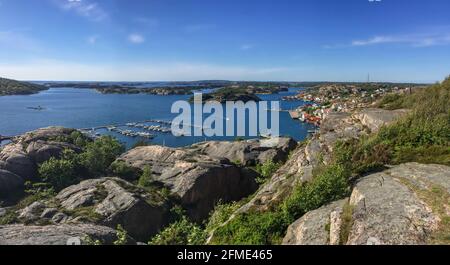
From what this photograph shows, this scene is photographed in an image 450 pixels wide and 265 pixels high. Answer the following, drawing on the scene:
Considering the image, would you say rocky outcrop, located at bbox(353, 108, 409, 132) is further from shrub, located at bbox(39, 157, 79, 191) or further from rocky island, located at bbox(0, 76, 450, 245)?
shrub, located at bbox(39, 157, 79, 191)

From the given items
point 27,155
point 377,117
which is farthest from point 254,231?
point 27,155

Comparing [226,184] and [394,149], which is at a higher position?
[394,149]

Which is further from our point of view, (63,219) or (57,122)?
(57,122)

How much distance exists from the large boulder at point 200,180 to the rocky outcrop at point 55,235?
1909 centimetres

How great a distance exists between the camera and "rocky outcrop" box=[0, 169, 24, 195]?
116ft

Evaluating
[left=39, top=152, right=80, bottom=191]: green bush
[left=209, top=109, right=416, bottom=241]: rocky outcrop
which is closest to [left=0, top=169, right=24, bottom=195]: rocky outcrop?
[left=39, top=152, right=80, bottom=191]: green bush

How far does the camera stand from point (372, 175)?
9.87m

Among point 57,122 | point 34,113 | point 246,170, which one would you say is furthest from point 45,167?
point 34,113

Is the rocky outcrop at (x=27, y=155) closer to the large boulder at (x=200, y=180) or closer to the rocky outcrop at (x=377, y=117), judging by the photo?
the large boulder at (x=200, y=180)

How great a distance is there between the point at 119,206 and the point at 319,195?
18876 millimetres
